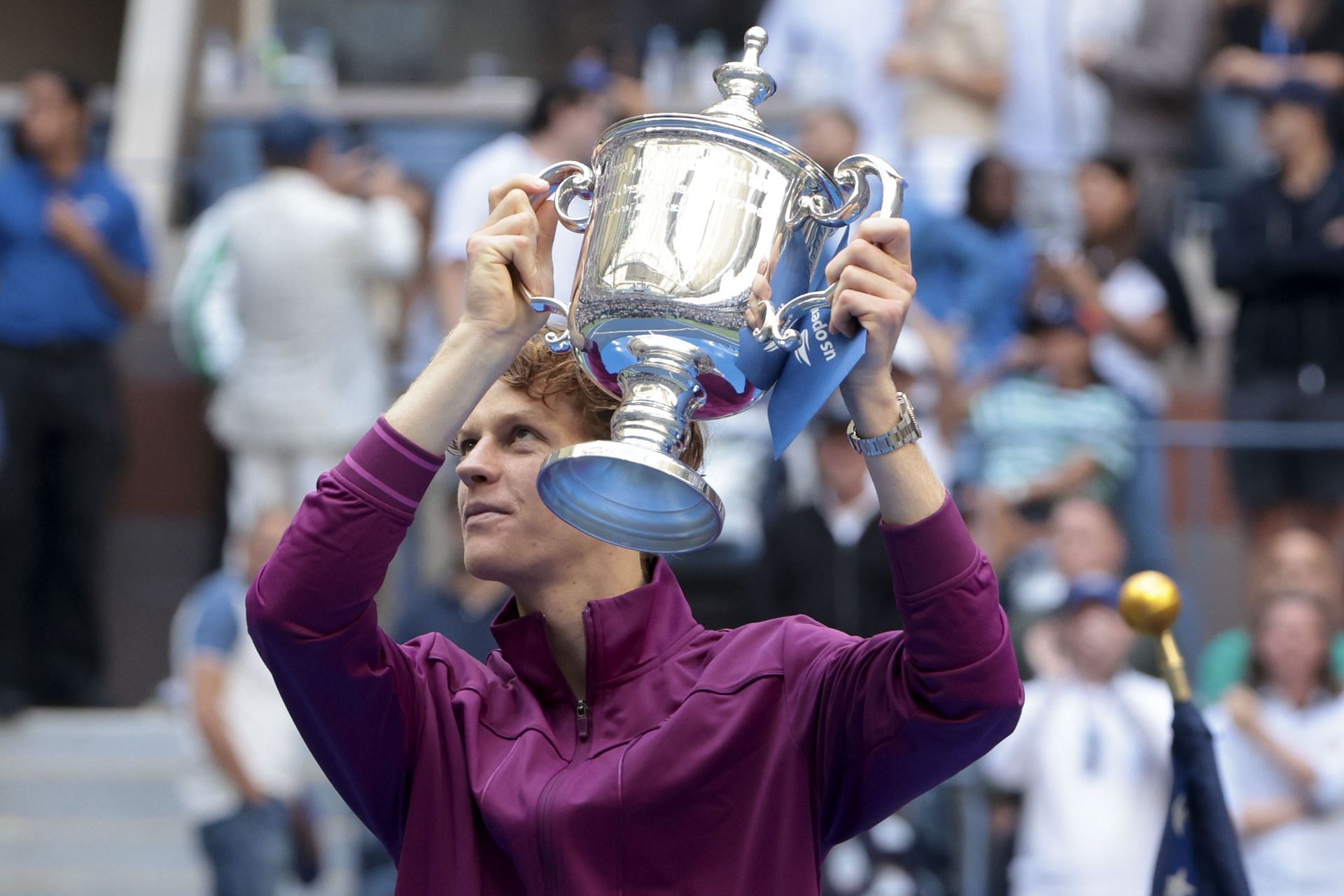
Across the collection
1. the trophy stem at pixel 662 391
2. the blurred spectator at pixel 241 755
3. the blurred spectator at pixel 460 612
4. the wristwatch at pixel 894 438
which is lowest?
the blurred spectator at pixel 241 755

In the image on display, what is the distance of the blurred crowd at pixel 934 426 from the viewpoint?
212 inches

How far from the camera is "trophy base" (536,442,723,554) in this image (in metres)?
2.11

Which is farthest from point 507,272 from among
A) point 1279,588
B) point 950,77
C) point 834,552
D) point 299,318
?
point 950,77

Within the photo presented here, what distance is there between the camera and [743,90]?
235 centimetres

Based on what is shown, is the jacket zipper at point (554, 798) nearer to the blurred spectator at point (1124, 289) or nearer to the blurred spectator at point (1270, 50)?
the blurred spectator at point (1124, 289)

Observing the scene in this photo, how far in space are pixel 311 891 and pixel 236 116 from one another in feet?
16.6

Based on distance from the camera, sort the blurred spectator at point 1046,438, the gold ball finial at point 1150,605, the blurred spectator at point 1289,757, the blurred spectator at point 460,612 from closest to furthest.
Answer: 1. the gold ball finial at point 1150,605
2. the blurred spectator at point 1289,757
3. the blurred spectator at point 460,612
4. the blurred spectator at point 1046,438

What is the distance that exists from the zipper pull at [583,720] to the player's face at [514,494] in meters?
0.16

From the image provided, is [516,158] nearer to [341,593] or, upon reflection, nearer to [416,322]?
[416,322]

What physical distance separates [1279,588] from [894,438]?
12.3 feet

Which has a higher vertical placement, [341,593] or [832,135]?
[832,135]

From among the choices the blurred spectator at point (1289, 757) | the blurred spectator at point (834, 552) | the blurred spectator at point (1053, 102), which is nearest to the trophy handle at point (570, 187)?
the blurred spectator at point (834, 552)

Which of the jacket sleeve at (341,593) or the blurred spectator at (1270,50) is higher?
the blurred spectator at (1270,50)

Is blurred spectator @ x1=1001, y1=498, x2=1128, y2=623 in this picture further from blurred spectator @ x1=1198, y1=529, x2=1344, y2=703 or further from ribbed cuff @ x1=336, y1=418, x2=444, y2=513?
ribbed cuff @ x1=336, y1=418, x2=444, y2=513
